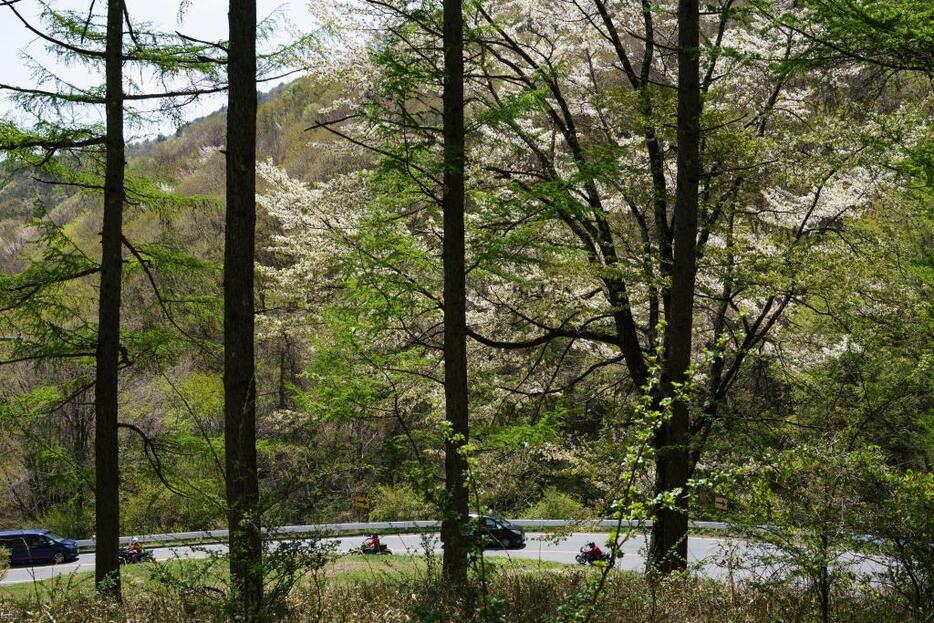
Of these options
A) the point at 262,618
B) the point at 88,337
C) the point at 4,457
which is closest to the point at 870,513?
the point at 262,618

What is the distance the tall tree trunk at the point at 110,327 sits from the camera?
8.38 meters

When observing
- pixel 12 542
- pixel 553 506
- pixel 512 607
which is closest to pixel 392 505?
pixel 553 506

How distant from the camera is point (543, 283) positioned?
421 inches

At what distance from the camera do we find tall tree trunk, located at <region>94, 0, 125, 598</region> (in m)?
8.38

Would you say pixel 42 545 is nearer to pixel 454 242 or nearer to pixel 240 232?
pixel 240 232

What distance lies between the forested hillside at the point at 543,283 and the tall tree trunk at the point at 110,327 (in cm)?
3

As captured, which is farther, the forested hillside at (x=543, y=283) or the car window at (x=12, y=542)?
the car window at (x=12, y=542)

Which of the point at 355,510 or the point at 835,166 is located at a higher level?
the point at 835,166

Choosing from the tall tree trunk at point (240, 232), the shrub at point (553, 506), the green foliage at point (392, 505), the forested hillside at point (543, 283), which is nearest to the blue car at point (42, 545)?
the green foliage at point (392, 505)

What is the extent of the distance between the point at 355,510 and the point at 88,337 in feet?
56.0

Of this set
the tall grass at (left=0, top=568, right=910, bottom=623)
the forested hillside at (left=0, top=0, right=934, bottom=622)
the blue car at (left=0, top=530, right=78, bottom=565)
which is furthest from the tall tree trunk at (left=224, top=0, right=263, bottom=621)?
the blue car at (left=0, top=530, right=78, bottom=565)

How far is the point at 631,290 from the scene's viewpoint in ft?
34.8

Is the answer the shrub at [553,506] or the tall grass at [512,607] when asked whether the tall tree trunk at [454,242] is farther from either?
the shrub at [553,506]

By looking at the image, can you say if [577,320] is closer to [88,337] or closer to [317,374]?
[317,374]
